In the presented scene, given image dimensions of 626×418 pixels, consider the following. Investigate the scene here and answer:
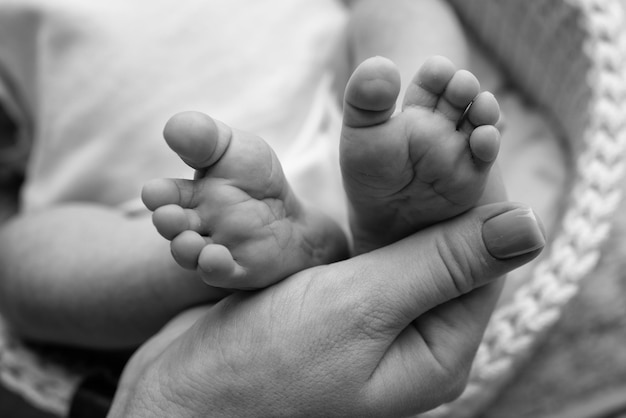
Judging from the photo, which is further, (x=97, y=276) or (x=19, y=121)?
(x=19, y=121)

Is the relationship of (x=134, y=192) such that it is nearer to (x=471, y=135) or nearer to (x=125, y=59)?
(x=125, y=59)

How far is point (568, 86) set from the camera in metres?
0.77

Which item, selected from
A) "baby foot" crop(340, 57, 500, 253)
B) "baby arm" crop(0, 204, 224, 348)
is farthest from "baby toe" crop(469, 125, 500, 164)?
"baby arm" crop(0, 204, 224, 348)

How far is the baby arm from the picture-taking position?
1.96 ft

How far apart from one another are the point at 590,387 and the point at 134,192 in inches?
26.5

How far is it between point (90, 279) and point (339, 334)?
30 centimetres

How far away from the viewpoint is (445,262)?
1.48 feet

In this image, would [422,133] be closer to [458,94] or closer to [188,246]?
[458,94]

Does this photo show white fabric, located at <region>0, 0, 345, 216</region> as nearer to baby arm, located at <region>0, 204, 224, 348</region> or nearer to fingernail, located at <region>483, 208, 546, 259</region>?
baby arm, located at <region>0, 204, 224, 348</region>

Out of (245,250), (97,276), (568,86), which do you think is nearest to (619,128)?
(568,86)

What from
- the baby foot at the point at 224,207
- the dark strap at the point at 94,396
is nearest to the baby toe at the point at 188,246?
the baby foot at the point at 224,207

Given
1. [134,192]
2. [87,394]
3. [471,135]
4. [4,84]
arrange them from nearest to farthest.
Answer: [471,135]
[87,394]
[134,192]
[4,84]

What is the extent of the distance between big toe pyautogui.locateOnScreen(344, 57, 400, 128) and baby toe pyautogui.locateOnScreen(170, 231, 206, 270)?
13cm

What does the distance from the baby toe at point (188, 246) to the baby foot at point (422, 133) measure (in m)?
0.11
